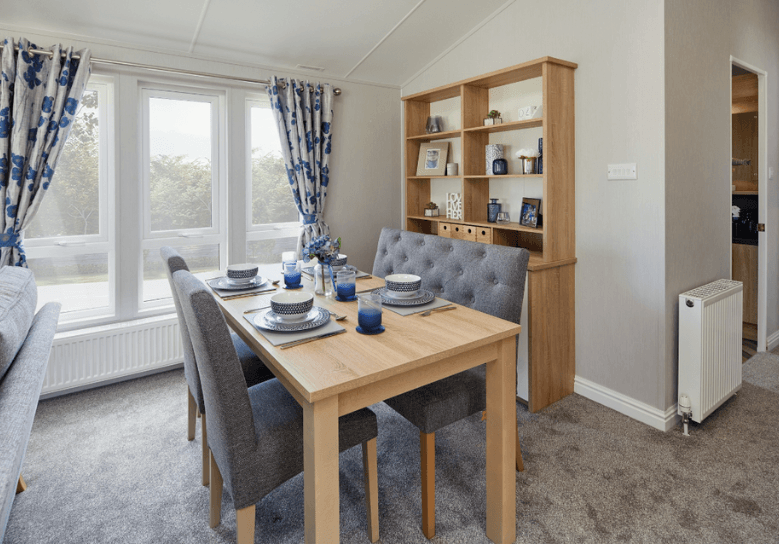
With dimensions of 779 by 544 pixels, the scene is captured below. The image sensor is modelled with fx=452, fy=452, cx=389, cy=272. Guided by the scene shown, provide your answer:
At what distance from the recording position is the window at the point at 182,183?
10.1 ft

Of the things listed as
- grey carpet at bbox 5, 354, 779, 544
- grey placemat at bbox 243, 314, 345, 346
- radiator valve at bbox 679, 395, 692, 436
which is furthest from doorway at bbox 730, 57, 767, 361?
grey placemat at bbox 243, 314, 345, 346

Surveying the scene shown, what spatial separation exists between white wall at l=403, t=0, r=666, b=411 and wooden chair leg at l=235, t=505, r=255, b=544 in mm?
2088

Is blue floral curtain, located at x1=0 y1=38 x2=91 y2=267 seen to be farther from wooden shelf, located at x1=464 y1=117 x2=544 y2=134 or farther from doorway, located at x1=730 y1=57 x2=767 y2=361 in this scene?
doorway, located at x1=730 y1=57 x2=767 y2=361

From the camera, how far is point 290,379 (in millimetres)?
1257

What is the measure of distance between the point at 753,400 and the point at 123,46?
4355mm

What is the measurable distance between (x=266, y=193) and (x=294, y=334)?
2.23 meters

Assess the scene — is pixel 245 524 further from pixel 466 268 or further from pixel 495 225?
pixel 495 225

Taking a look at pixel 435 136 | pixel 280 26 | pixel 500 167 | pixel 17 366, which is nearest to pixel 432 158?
pixel 435 136

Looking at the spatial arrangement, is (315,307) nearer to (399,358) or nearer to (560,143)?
(399,358)

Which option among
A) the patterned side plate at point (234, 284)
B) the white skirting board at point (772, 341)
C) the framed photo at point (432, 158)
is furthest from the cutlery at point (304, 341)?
the white skirting board at point (772, 341)

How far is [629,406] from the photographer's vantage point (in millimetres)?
2500

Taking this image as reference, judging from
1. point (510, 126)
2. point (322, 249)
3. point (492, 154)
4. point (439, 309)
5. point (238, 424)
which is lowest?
point (238, 424)

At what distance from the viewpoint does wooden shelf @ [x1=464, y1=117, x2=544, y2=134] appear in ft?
8.91

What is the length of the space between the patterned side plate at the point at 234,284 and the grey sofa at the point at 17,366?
2.13 feet
